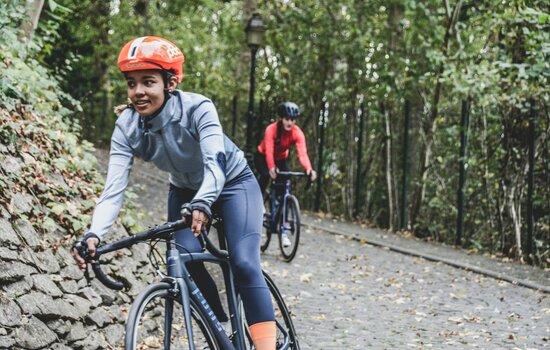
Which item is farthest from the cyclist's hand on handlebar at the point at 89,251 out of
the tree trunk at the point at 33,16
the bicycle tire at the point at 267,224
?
the tree trunk at the point at 33,16

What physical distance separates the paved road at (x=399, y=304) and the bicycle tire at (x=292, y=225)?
0.19 meters

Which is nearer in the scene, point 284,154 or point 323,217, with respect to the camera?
point 284,154

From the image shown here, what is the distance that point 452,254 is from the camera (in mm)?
11570

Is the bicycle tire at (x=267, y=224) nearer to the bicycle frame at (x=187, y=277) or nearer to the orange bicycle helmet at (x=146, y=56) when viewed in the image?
the bicycle frame at (x=187, y=277)

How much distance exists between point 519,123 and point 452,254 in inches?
90.7

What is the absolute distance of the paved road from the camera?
6480 mm

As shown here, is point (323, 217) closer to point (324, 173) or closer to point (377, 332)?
point (324, 173)

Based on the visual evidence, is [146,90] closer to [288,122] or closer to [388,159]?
[288,122]

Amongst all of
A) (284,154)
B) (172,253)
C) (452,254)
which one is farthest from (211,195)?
(452,254)

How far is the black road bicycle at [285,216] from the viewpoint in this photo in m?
10.1

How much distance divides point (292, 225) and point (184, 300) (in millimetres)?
6766

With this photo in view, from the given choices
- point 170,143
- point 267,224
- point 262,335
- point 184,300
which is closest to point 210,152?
point 170,143

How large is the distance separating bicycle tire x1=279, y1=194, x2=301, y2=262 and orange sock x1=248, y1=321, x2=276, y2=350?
6.04m

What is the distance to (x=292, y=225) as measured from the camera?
33.6 ft
